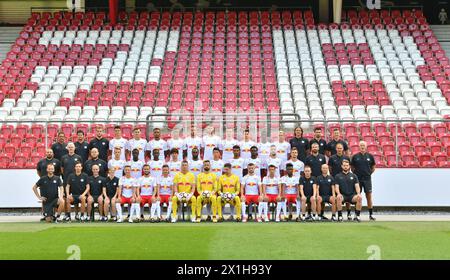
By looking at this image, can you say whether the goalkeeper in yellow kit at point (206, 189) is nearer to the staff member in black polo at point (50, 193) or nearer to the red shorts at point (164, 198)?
the red shorts at point (164, 198)

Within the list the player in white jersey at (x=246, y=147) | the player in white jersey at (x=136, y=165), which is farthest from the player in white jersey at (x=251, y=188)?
the player in white jersey at (x=136, y=165)

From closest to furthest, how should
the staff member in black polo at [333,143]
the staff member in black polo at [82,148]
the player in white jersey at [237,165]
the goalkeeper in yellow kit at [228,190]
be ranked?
the goalkeeper in yellow kit at [228,190] < the player in white jersey at [237,165] < the staff member in black polo at [333,143] < the staff member in black polo at [82,148]

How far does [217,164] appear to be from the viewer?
1692 cm

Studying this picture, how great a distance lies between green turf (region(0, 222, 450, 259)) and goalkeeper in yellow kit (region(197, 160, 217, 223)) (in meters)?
0.97

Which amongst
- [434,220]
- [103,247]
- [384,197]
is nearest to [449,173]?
[384,197]

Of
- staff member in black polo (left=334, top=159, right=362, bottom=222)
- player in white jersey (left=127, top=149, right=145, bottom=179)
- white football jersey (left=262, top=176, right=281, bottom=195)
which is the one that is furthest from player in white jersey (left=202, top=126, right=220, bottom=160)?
staff member in black polo (left=334, top=159, right=362, bottom=222)

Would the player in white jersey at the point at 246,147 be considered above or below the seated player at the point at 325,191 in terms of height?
above

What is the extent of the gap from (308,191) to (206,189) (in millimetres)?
2240

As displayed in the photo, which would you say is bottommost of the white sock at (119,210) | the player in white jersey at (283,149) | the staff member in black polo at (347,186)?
the white sock at (119,210)

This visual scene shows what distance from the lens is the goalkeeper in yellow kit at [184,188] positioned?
16.3m

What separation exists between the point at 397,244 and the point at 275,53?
58.1 feet

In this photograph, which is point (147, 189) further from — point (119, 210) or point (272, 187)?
point (272, 187)

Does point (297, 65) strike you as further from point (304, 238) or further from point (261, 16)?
point (304, 238)

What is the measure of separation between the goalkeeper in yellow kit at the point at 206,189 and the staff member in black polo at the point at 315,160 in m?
2.20
